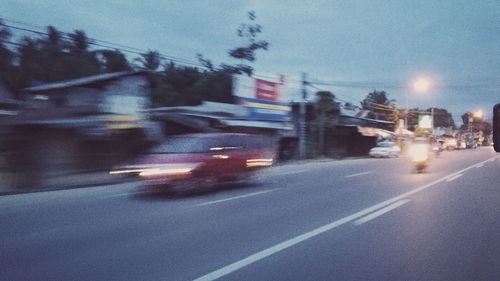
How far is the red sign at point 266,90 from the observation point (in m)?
27.8

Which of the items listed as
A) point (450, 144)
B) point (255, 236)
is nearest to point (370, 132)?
point (255, 236)

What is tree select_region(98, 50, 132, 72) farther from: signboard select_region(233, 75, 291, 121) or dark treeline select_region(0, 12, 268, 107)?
signboard select_region(233, 75, 291, 121)

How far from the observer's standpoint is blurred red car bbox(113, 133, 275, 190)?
10336 mm

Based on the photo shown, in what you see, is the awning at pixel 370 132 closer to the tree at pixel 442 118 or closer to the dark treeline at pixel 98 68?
the dark treeline at pixel 98 68

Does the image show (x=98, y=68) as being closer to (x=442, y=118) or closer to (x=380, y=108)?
(x=380, y=108)

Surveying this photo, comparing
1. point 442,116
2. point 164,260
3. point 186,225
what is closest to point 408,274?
point 164,260

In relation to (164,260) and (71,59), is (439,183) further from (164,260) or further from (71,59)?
(71,59)

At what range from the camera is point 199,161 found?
35.8ft

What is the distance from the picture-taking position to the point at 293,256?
16.9 feet

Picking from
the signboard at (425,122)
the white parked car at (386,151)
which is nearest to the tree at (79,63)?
the white parked car at (386,151)

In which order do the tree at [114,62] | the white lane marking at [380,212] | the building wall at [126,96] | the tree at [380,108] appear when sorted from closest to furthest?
the white lane marking at [380,212]
the building wall at [126,96]
the tree at [114,62]
the tree at [380,108]

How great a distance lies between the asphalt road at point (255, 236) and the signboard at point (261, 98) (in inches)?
630

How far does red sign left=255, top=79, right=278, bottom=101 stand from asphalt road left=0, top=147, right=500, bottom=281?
1733cm

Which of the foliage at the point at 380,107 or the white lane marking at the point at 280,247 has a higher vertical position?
the foliage at the point at 380,107
